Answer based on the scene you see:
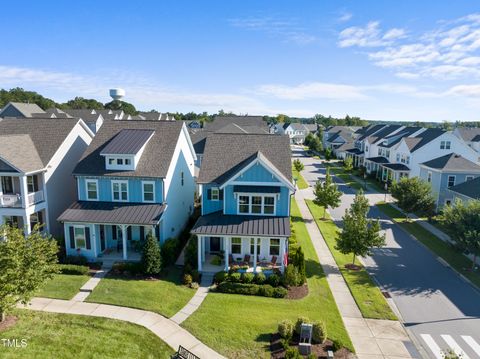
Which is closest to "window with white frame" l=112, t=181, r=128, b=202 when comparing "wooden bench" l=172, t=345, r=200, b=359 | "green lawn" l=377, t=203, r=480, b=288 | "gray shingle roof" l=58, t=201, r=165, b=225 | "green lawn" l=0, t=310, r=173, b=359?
"gray shingle roof" l=58, t=201, r=165, b=225

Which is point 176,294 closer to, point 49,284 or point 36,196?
point 49,284

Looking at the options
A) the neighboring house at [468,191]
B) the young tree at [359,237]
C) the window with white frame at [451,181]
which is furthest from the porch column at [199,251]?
the window with white frame at [451,181]

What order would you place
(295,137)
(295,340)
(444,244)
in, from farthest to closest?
(295,137), (444,244), (295,340)

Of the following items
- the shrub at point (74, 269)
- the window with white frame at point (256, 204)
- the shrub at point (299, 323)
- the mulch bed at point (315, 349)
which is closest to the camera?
the mulch bed at point (315, 349)

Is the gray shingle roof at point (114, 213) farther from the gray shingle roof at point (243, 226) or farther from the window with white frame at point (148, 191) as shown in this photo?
the gray shingle roof at point (243, 226)

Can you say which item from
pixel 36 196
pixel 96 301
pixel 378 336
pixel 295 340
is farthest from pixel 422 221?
pixel 36 196

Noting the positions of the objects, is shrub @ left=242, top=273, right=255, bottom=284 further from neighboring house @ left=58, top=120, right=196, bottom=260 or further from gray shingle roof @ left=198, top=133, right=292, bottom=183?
gray shingle roof @ left=198, top=133, right=292, bottom=183
